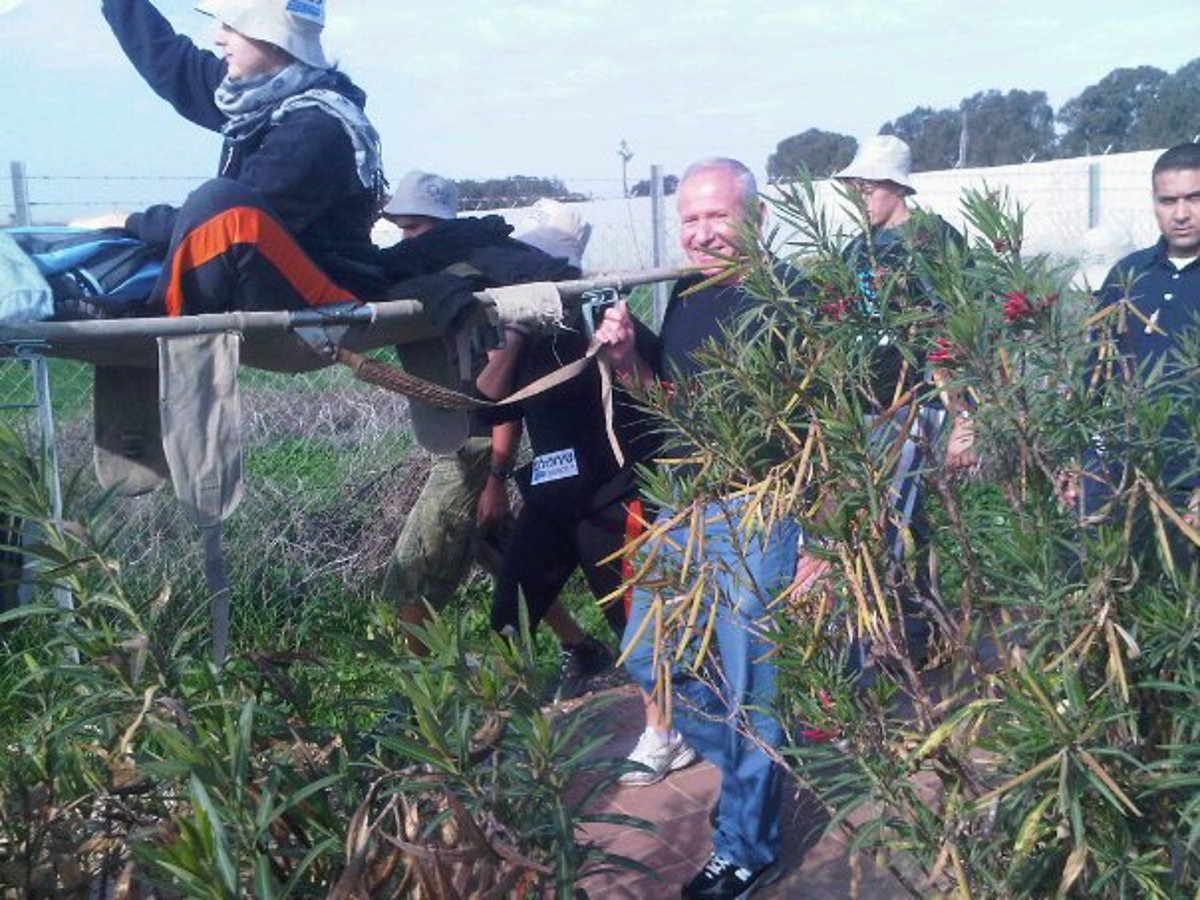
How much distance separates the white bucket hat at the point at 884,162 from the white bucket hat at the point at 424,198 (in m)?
1.47

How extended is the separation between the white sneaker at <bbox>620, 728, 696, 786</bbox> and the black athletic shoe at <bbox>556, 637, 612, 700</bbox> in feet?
3.39

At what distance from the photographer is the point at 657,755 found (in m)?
4.57

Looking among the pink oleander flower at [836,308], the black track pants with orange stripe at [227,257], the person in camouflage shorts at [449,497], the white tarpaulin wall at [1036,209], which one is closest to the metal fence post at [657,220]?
the white tarpaulin wall at [1036,209]

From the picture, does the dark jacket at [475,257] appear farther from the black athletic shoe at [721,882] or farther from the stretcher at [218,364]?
the black athletic shoe at [721,882]

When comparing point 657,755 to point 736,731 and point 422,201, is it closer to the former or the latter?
point 736,731

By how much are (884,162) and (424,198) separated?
1727mm

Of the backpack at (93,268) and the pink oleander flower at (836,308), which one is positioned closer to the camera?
the pink oleander flower at (836,308)

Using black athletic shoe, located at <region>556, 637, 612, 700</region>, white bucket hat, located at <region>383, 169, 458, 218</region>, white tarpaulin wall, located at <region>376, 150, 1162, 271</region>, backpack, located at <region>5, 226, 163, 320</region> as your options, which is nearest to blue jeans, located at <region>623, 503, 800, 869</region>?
backpack, located at <region>5, 226, 163, 320</region>

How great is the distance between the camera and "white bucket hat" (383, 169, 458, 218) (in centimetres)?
535

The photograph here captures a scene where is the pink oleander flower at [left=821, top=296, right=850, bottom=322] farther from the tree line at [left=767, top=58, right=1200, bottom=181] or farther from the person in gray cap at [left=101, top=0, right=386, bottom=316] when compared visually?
the tree line at [left=767, top=58, right=1200, bottom=181]

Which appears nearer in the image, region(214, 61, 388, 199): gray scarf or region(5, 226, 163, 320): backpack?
region(5, 226, 163, 320): backpack

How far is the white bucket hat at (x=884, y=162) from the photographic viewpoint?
18.0ft

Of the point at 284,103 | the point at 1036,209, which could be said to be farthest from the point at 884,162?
the point at 1036,209

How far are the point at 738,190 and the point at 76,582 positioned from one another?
231 centimetres
